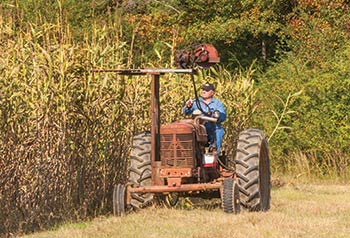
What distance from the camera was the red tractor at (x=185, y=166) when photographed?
1191 centimetres

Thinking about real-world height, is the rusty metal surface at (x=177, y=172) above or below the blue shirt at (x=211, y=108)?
below

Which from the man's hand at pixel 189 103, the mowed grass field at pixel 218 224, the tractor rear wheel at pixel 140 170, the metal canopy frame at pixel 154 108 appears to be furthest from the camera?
the man's hand at pixel 189 103

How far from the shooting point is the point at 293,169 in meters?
21.0

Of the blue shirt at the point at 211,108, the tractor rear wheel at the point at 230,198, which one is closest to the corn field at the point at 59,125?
the blue shirt at the point at 211,108

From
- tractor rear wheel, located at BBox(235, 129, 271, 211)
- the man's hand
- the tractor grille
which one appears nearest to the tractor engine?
the tractor grille

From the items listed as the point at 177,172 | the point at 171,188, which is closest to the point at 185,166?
the point at 177,172

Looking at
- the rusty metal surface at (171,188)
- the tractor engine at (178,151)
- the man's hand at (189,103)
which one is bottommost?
the rusty metal surface at (171,188)

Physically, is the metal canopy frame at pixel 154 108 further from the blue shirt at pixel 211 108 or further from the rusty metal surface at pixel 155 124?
the blue shirt at pixel 211 108

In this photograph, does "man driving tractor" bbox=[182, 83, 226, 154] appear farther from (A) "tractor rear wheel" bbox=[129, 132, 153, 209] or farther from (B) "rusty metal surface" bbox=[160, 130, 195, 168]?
(A) "tractor rear wheel" bbox=[129, 132, 153, 209]

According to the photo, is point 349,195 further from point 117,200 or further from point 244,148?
point 117,200

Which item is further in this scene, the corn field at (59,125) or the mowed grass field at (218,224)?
the corn field at (59,125)

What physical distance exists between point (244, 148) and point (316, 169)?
824 centimetres

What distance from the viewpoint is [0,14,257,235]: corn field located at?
1079 centimetres

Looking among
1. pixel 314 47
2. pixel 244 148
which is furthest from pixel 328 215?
pixel 314 47
